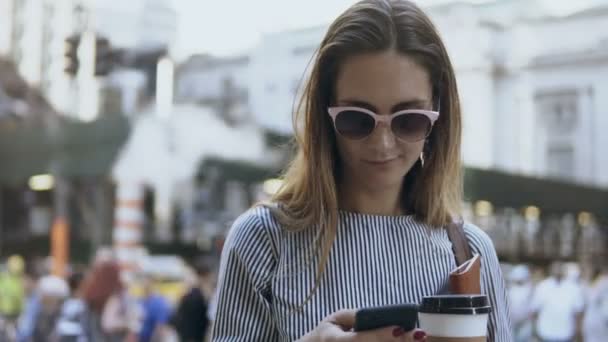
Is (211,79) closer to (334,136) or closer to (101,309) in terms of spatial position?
(101,309)

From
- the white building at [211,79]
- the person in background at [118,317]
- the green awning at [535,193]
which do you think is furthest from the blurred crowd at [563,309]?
the white building at [211,79]

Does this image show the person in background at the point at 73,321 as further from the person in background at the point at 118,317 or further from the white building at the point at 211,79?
the white building at the point at 211,79

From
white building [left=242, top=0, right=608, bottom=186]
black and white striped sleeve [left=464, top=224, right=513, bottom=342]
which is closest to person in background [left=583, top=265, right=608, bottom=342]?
black and white striped sleeve [left=464, top=224, right=513, bottom=342]

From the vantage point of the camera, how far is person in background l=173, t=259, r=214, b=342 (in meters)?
9.01

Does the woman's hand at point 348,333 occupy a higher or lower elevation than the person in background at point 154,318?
higher

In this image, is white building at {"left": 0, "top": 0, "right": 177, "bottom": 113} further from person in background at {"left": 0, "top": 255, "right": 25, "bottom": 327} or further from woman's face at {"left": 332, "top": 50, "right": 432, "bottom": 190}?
woman's face at {"left": 332, "top": 50, "right": 432, "bottom": 190}

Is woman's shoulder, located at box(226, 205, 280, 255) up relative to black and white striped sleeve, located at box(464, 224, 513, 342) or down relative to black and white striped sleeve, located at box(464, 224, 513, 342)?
up

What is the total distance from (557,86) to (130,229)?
2292 cm

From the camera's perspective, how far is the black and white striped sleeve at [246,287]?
5.40ft

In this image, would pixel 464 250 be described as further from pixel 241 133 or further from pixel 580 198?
pixel 580 198

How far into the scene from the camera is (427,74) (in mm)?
1715

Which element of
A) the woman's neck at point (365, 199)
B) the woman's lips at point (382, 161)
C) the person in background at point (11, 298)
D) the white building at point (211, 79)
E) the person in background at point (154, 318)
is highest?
the white building at point (211, 79)

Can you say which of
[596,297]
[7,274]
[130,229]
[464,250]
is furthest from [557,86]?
[464,250]

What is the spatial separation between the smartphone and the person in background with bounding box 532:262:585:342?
8926 mm
